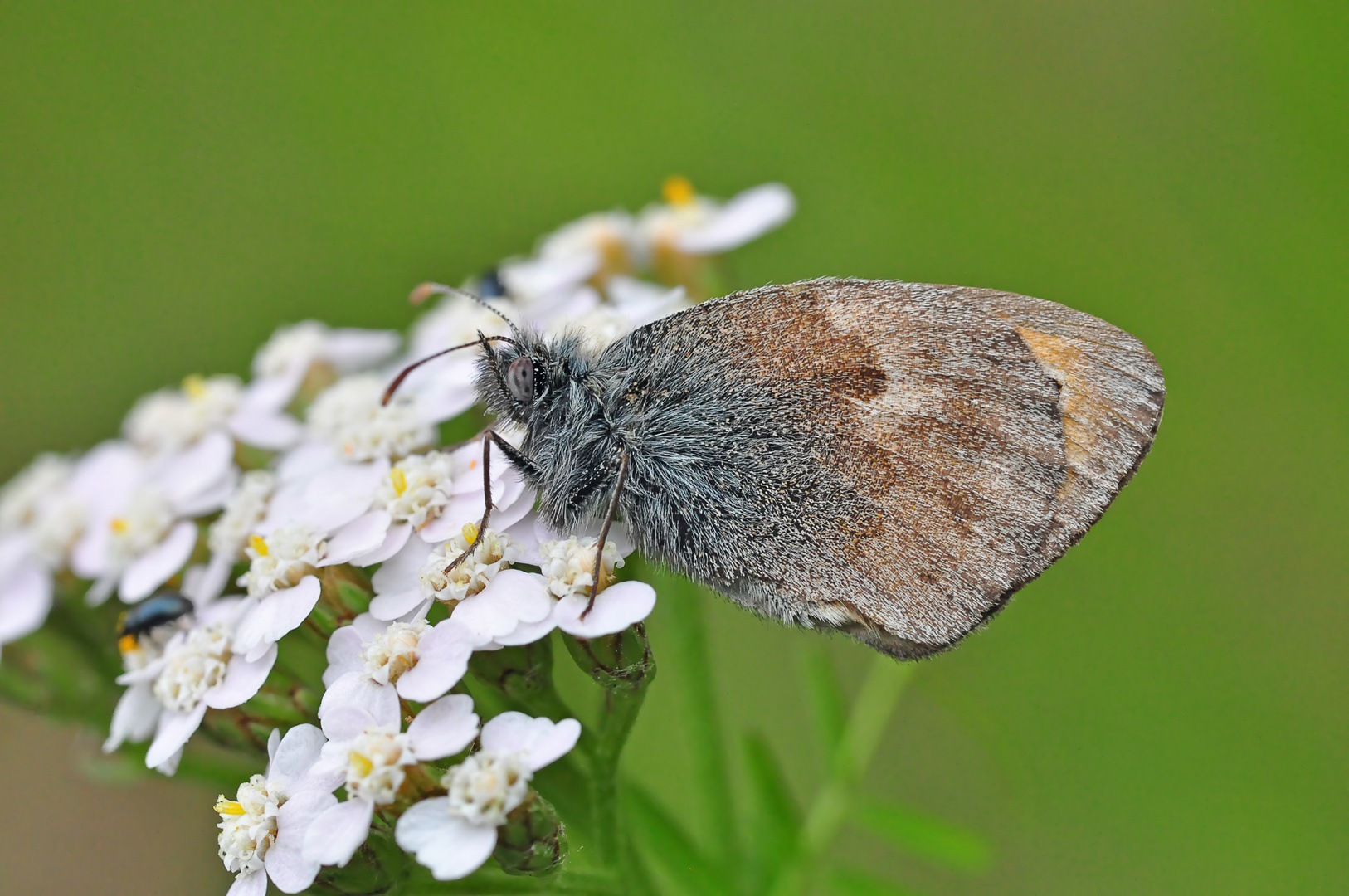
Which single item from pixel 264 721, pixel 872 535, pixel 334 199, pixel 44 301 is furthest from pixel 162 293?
pixel 872 535

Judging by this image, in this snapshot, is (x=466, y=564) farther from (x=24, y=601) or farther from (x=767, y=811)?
(x=24, y=601)

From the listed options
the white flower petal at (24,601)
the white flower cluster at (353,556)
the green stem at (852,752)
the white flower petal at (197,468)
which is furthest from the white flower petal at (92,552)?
the green stem at (852,752)

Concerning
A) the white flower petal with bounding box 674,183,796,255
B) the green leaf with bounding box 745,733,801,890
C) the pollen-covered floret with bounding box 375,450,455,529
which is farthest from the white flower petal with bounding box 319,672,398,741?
the white flower petal with bounding box 674,183,796,255

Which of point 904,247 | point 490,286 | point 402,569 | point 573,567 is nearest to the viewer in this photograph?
point 573,567

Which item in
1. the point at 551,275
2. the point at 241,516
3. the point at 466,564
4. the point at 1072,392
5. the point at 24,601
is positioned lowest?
the point at 24,601

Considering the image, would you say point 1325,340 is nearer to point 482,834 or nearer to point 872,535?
point 872,535

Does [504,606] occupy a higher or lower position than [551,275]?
lower

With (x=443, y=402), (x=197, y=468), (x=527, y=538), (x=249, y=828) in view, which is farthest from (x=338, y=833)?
(x=197, y=468)
